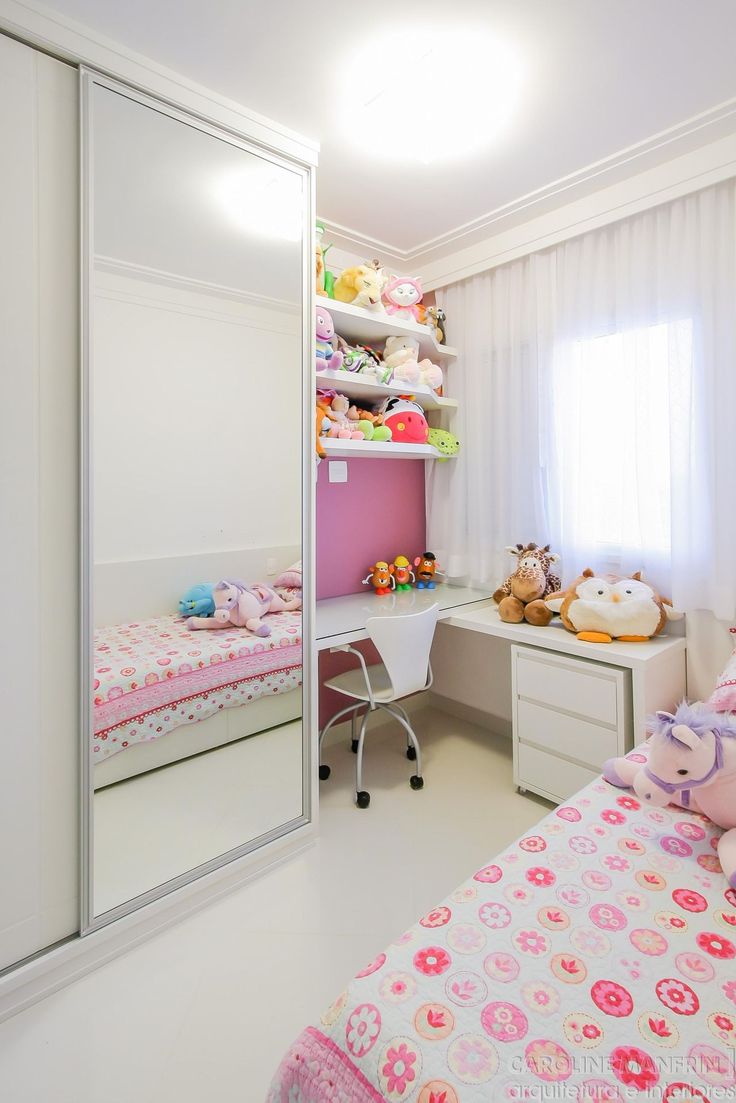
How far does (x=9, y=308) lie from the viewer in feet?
4.63

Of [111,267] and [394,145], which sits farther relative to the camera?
[394,145]

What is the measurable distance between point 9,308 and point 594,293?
7.49 feet

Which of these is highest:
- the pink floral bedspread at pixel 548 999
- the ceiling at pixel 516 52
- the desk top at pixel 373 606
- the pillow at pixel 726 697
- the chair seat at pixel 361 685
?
the ceiling at pixel 516 52

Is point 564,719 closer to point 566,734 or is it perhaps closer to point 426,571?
point 566,734

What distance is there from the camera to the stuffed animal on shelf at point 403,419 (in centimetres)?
282

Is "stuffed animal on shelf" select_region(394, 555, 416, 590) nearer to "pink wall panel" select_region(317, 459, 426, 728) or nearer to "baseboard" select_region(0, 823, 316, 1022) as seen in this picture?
"pink wall panel" select_region(317, 459, 426, 728)

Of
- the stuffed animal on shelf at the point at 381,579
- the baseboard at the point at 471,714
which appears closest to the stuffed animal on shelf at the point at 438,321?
the stuffed animal on shelf at the point at 381,579

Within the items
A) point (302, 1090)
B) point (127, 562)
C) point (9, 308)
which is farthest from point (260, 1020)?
point (9, 308)

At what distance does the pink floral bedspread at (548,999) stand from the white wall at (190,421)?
129 centimetres

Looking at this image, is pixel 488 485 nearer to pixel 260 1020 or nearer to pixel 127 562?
pixel 127 562

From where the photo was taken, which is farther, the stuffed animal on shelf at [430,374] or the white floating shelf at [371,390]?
the stuffed animal on shelf at [430,374]

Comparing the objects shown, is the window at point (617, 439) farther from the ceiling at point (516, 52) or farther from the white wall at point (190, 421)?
the white wall at point (190, 421)

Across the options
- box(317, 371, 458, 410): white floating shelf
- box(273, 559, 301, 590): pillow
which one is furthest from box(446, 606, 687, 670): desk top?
box(317, 371, 458, 410): white floating shelf

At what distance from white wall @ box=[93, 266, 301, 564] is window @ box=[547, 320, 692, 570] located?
1342 millimetres
